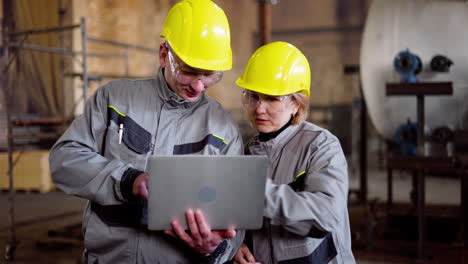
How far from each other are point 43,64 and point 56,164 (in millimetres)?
8521

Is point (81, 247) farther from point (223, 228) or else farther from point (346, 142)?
point (346, 142)

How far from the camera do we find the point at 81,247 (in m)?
4.87

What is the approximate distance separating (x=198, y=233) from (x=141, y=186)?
0.73 feet

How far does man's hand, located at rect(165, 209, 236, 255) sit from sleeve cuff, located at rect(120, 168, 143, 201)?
0.57ft

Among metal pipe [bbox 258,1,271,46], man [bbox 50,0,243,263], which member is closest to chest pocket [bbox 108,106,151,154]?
man [bbox 50,0,243,263]

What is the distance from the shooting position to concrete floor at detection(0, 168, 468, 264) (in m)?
4.48

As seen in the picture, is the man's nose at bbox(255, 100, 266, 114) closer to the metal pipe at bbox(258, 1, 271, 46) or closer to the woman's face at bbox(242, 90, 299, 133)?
the woman's face at bbox(242, 90, 299, 133)

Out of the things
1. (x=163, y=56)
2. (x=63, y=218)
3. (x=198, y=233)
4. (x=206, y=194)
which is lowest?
(x=63, y=218)

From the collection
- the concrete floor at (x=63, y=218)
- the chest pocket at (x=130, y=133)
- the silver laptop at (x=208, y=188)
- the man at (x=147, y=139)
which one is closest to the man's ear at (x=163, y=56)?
the man at (x=147, y=139)

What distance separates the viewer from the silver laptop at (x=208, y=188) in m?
1.28

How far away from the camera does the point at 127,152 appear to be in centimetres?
158

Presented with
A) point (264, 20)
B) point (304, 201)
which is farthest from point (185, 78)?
point (264, 20)

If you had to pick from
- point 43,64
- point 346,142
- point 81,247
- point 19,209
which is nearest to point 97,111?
point 81,247

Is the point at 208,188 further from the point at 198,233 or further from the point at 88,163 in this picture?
the point at 88,163
